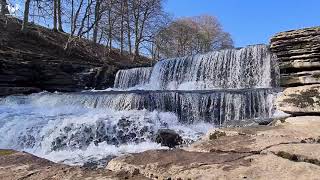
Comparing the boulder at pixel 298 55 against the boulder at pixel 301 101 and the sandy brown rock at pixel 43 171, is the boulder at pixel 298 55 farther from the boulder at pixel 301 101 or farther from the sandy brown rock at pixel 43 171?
the sandy brown rock at pixel 43 171

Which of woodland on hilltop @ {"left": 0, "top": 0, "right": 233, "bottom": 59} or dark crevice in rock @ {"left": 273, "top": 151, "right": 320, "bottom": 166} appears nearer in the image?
dark crevice in rock @ {"left": 273, "top": 151, "right": 320, "bottom": 166}

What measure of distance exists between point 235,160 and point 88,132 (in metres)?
8.00

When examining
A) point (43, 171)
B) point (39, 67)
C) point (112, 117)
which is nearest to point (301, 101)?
point (43, 171)

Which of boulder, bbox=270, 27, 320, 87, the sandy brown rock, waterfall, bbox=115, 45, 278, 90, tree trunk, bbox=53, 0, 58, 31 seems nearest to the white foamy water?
boulder, bbox=270, 27, 320, 87

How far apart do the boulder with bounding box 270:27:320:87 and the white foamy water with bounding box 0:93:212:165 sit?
12.1 ft

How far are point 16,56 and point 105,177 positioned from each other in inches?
709

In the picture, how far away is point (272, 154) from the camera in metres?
2.44

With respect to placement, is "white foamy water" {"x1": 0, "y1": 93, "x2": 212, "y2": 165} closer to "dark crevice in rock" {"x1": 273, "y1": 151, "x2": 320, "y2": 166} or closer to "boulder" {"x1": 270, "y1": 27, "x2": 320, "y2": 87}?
"boulder" {"x1": 270, "y1": 27, "x2": 320, "y2": 87}

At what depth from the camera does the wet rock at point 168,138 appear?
351 inches

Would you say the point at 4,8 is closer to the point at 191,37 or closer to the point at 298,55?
the point at 298,55

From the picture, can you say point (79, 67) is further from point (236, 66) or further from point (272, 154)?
point (272, 154)

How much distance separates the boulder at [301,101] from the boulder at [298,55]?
12.4 inches

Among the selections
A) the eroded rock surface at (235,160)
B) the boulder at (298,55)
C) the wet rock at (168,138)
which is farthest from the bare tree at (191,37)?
the eroded rock surface at (235,160)

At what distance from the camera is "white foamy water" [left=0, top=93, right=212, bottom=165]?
9.32 meters
